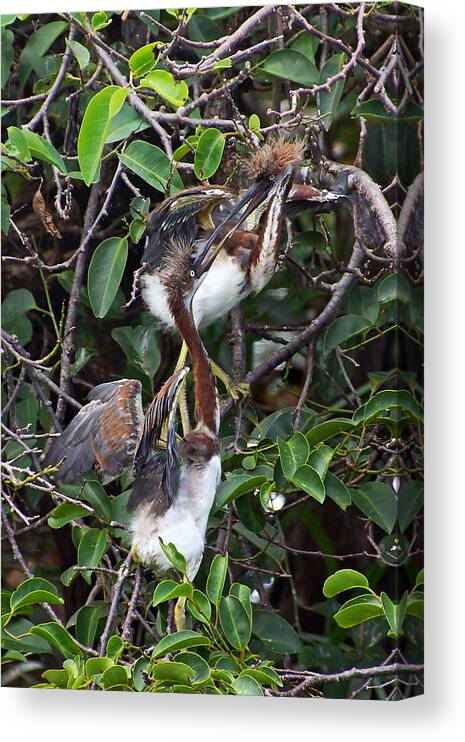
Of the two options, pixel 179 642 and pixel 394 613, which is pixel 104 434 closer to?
pixel 179 642

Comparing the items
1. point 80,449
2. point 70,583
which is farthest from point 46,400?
point 70,583

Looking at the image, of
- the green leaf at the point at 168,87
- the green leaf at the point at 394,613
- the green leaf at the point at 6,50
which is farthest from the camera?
the green leaf at the point at 6,50

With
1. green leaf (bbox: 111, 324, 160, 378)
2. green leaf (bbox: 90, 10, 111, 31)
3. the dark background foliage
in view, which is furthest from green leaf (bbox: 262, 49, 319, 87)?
green leaf (bbox: 111, 324, 160, 378)

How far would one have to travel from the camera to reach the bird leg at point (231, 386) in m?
1.87

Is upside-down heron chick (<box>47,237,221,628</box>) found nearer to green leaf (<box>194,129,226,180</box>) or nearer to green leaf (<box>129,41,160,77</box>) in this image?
green leaf (<box>194,129,226,180</box>)

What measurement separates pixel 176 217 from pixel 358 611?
572 mm

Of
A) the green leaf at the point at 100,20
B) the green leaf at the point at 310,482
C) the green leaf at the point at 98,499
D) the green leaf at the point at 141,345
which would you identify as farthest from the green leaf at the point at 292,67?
the green leaf at the point at 98,499

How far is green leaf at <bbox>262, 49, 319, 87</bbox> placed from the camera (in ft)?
6.00

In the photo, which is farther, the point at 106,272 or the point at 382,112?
the point at 106,272

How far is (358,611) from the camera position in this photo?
5.81 ft

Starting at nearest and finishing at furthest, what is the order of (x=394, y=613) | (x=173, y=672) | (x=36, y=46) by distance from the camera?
(x=394, y=613) < (x=173, y=672) < (x=36, y=46)

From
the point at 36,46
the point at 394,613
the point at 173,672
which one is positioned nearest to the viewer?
the point at 394,613

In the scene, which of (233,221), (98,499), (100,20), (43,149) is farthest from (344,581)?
(100,20)

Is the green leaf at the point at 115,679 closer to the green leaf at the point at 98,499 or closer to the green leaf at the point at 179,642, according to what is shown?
the green leaf at the point at 179,642
